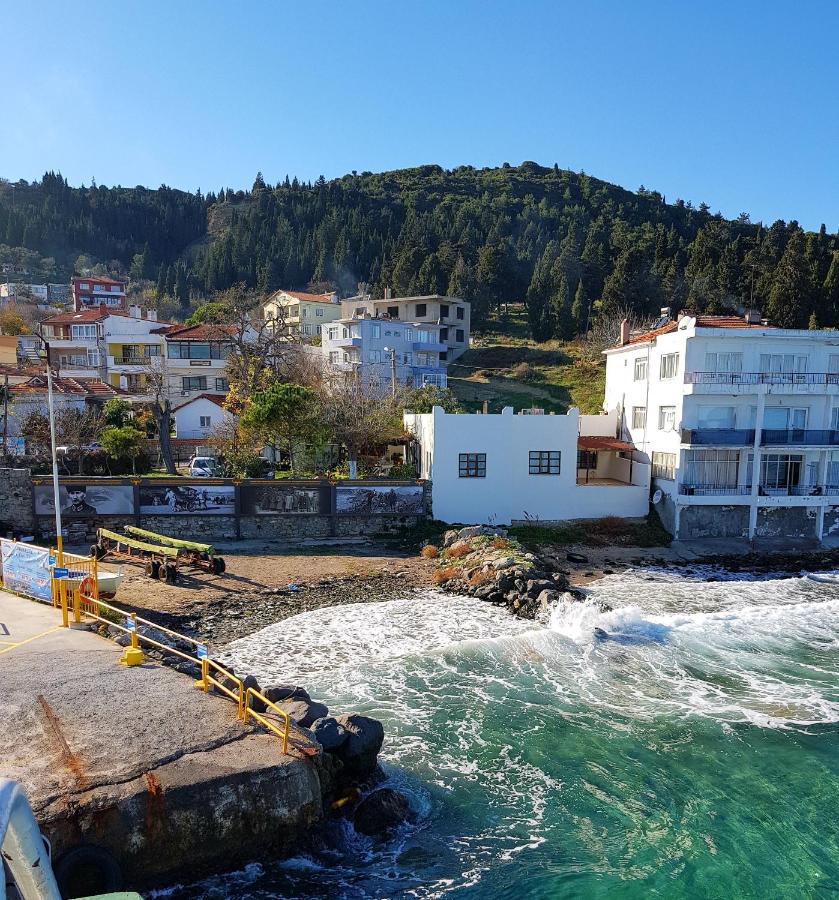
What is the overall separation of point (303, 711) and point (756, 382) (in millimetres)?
26816

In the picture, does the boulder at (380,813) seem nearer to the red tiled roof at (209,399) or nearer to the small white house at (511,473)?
the small white house at (511,473)

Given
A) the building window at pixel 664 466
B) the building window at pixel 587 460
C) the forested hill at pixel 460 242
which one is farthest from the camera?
the forested hill at pixel 460 242

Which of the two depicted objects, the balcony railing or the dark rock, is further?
the balcony railing

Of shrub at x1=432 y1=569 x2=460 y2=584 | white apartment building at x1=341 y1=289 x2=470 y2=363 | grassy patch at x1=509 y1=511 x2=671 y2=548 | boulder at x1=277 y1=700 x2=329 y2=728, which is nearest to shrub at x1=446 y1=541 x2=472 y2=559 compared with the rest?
shrub at x1=432 y1=569 x2=460 y2=584

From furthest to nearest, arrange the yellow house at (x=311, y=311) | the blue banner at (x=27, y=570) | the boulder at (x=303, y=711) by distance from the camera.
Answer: the yellow house at (x=311, y=311) → the blue banner at (x=27, y=570) → the boulder at (x=303, y=711)

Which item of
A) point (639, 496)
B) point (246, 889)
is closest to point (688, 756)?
point (246, 889)

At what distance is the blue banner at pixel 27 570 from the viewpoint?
18.0 m

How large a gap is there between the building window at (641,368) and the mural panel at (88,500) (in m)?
25.9

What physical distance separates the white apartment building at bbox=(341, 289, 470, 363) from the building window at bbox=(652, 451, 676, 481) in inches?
1525

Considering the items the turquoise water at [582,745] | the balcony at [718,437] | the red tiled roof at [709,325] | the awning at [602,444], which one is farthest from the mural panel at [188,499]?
the red tiled roof at [709,325]

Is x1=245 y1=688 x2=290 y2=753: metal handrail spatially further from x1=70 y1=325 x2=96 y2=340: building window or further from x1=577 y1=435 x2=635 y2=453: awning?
x1=70 y1=325 x2=96 y2=340: building window

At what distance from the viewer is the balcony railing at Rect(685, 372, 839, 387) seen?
3073 centimetres

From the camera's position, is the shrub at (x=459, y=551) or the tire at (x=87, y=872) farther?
the shrub at (x=459, y=551)

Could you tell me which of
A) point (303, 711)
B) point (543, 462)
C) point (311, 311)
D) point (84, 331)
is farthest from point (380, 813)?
point (311, 311)
